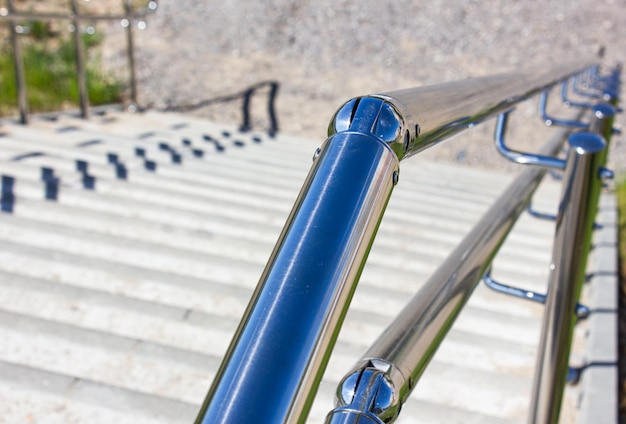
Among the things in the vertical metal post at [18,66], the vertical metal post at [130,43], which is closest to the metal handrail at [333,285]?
the vertical metal post at [18,66]

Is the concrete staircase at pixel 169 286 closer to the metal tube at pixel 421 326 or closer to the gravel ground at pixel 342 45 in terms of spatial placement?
the metal tube at pixel 421 326

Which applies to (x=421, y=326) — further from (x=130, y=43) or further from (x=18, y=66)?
(x=130, y=43)

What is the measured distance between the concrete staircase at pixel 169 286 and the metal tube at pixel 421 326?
1.07 metres

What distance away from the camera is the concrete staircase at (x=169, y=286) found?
2059mm

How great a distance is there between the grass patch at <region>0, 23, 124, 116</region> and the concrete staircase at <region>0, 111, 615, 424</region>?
296 cm

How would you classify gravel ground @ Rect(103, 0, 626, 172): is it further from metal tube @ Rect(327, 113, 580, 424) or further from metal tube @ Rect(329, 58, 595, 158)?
metal tube @ Rect(329, 58, 595, 158)

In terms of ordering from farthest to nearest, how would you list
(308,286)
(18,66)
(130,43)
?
1. (130,43)
2. (18,66)
3. (308,286)

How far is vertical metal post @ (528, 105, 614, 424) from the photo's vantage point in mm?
1140

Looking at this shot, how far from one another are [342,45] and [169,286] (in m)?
7.86

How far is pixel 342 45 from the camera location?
32.8ft

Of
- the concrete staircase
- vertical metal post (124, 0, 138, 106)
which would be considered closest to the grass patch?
vertical metal post (124, 0, 138, 106)

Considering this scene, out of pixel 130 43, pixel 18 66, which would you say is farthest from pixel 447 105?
pixel 130 43

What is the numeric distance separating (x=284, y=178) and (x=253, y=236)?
4.97 feet

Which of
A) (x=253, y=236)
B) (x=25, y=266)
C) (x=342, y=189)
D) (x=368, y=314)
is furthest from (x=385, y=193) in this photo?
(x=253, y=236)
